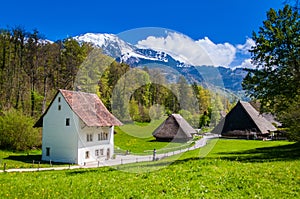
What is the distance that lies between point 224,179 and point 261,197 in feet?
7.11

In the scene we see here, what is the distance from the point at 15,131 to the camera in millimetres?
37375

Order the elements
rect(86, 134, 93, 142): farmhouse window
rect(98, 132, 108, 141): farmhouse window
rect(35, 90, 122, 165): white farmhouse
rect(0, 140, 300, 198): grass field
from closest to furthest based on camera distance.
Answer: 1. rect(0, 140, 300, 198): grass field
2. rect(35, 90, 122, 165): white farmhouse
3. rect(86, 134, 93, 142): farmhouse window
4. rect(98, 132, 108, 141): farmhouse window

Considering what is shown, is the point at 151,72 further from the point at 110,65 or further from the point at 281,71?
the point at 281,71

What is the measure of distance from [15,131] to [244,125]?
42.8m

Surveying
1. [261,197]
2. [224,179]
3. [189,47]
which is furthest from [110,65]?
[261,197]

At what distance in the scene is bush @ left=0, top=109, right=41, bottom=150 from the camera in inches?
1458

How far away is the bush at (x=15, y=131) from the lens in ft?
121

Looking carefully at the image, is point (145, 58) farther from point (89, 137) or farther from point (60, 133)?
point (60, 133)

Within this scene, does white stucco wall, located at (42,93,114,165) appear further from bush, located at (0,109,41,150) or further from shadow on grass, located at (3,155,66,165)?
bush, located at (0,109,41,150)

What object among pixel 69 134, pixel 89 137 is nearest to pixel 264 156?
pixel 89 137

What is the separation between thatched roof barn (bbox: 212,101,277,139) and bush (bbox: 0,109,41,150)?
37.2 m

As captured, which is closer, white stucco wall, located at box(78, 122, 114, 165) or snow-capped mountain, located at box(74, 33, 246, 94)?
snow-capped mountain, located at box(74, 33, 246, 94)

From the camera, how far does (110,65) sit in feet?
38.4

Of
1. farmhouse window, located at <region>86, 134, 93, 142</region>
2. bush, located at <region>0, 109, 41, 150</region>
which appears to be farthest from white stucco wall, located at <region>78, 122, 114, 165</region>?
bush, located at <region>0, 109, 41, 150</region>
